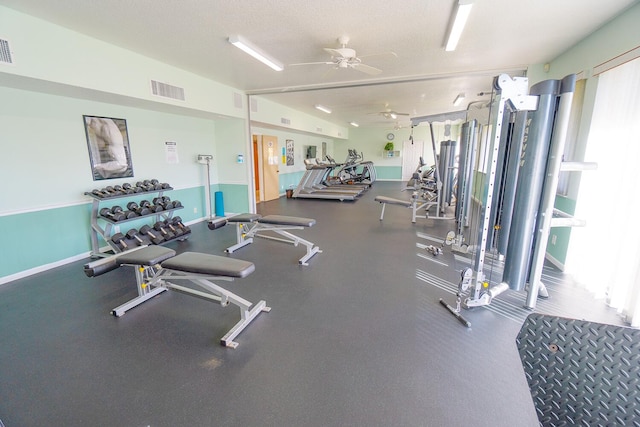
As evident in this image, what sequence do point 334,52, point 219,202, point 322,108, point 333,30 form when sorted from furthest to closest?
point 322,108 → point 219,202 → point 334,52 → point 333,30

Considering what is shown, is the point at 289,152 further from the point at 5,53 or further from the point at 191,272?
the point at 191,272

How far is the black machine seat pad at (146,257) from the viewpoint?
2.47 metres

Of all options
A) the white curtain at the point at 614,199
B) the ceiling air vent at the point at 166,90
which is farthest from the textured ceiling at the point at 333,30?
the white curtain at the point at 614,199

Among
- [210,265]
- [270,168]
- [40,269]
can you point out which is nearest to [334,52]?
[210,265]

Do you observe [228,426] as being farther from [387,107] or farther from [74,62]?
[387,107]

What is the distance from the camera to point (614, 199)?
8.66ft

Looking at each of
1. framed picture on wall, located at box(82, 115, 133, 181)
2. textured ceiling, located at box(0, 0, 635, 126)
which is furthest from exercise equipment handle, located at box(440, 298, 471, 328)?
framed picture on wall, located at box(82, 115, 133, 181)

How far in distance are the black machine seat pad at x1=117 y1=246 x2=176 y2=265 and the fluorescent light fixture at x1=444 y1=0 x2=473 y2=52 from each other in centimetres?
338

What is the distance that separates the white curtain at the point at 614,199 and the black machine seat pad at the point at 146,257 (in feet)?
12.9

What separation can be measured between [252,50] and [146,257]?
2607 millimetres

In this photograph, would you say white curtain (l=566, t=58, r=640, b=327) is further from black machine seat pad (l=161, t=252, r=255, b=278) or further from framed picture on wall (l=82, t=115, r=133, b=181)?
framed picture on wall (l=82, t=115, r=133, b=181)

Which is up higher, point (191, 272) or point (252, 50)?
point (252, 50)

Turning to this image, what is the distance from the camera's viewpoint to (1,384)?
1.81 m

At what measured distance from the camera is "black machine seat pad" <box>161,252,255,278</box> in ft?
7.24
